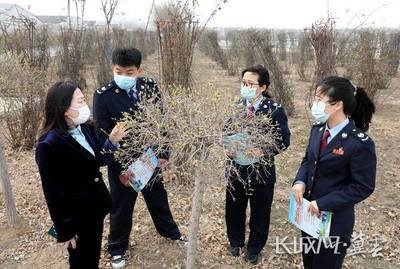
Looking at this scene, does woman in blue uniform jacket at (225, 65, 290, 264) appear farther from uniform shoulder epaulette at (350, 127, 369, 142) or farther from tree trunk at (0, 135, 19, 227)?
tree trunk at (0, 135, 19, 227)

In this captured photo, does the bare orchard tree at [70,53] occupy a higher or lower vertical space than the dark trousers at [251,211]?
higher

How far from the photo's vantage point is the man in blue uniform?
2.28 m

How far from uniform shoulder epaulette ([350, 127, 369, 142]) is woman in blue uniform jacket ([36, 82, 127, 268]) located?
1.20m

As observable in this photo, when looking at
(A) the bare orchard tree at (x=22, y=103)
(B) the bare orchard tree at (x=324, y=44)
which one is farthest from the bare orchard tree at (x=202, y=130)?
(B) the bare orchard tree at (x=324, y=44)

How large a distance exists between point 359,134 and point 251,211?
104cm

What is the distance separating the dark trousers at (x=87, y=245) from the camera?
6.69 feet

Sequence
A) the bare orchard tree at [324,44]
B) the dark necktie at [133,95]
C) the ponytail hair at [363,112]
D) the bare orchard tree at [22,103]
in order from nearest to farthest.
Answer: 1. the ponytail hair at [363,112]
2. the dark necktie at [133,95]
3. the bare orchard tree at [22,103]
4. the bare orchard tree at [324,44]

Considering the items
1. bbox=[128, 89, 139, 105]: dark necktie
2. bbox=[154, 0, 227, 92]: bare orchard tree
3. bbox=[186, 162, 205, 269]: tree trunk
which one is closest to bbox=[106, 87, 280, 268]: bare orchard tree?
bbox=[186, 162, 205, 269]: tree trunk

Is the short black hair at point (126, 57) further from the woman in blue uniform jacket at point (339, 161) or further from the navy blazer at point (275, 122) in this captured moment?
the woman in blue uniform jacket at point (339, 161)

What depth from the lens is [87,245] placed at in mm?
2080

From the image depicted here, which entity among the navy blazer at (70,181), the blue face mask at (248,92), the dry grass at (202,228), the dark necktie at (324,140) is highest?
the blue face mask at (248,92)

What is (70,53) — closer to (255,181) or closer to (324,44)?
(324,44)

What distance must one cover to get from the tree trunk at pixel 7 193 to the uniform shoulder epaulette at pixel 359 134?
2.68 meters

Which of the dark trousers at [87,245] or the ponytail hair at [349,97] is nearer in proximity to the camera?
the ponytail hair at [349,97]
